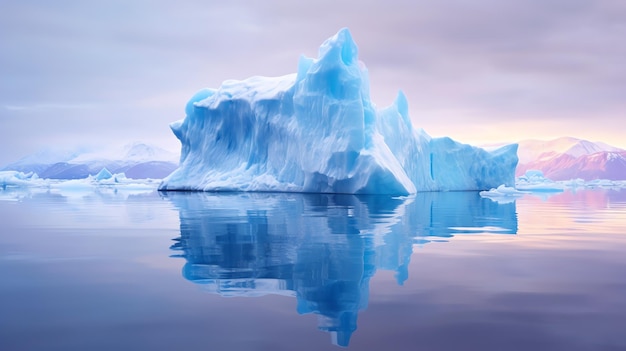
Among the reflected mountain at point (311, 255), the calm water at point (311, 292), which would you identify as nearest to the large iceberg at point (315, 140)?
the reflected mountain at point (311, 255)

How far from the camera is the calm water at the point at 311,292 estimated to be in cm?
227

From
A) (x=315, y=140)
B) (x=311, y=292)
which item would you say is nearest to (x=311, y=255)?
(x=311, y=292)

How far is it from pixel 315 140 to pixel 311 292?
58.7 ft

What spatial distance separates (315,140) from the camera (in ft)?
68.3

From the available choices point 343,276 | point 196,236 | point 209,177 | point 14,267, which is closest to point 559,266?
point 343,276

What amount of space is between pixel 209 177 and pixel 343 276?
22142mm

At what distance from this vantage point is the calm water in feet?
7.45

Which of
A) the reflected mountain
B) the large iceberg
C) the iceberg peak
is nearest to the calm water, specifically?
the reflected mountain

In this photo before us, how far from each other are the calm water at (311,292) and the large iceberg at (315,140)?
13702 mm

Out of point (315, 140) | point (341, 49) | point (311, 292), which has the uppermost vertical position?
point (341, 49)

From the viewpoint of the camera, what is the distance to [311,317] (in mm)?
2561

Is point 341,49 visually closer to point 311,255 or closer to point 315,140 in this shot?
point 315,140

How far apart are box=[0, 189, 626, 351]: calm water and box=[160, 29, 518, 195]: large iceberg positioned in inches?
539

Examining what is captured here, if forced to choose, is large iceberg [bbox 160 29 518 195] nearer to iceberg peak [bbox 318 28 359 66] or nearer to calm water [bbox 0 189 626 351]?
iceberg peak [bbox 318 28 359 66]
